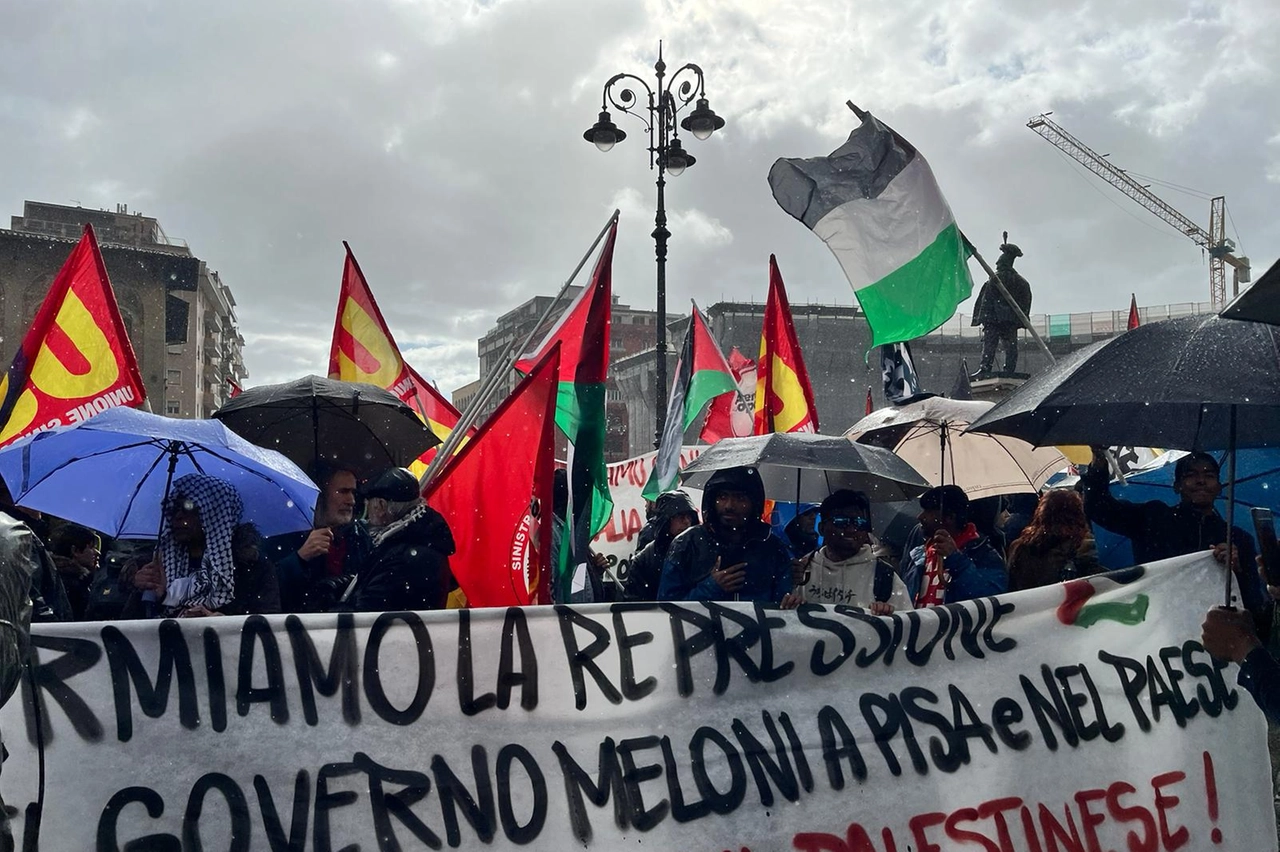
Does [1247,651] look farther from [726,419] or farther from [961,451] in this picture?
[726,419]

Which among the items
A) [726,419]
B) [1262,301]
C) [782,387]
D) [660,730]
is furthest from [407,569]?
[726,419]

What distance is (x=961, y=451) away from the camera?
682 cm

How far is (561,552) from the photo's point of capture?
4.95 m

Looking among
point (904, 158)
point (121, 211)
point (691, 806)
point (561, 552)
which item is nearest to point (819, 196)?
point (904, 158)

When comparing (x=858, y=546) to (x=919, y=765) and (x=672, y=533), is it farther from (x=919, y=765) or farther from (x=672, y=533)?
(x=672, y=533)

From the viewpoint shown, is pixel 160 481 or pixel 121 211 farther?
pixel 121 211

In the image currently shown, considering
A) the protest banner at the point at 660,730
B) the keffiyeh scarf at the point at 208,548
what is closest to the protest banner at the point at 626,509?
the keffiyeh scarf at the point at 208,548

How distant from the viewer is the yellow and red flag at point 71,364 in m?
6.10

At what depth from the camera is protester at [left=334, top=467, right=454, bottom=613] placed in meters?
4.03

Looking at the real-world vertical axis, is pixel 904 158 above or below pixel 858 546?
above

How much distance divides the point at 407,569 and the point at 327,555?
80 centimetres

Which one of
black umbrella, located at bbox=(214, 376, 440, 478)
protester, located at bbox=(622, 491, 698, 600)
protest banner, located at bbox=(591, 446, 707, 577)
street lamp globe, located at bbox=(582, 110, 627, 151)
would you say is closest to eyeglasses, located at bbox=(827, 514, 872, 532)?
protester, located at bbox=(622, 491, 698, 600)

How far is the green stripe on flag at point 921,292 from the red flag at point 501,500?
2015mm

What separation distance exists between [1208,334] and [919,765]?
1.56 m
